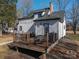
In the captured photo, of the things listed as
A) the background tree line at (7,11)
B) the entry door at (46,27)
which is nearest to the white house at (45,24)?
the entry door at (46,27)

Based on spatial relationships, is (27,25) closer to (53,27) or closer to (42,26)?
(42,26)

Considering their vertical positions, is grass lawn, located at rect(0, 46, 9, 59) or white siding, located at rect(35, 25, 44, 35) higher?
white siding, located at rect(35, 25, 44, 35)

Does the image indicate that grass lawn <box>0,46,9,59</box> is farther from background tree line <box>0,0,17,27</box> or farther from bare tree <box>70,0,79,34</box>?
bare tree <box>70,0,79,34</box>

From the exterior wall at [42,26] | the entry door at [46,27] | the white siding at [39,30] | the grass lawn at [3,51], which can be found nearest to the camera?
the grass lawn at [3,51]

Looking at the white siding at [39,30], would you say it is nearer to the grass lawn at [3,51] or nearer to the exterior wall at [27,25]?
the exterior wall at [27,25]

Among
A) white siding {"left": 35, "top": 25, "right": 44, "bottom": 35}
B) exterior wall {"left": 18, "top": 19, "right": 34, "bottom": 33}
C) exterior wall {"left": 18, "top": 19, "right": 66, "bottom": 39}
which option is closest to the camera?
exterior wall {"left": 18, "top": 19, "right": 66, "bottom": 39}

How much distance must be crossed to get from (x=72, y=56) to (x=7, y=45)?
31.8ft

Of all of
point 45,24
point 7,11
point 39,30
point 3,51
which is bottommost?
point 3,51

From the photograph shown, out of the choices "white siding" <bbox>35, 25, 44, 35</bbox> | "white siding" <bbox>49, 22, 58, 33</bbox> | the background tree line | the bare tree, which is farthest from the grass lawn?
the bare tree

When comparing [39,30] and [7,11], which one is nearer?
[39,30]

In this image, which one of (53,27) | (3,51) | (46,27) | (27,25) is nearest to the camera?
(3,51)

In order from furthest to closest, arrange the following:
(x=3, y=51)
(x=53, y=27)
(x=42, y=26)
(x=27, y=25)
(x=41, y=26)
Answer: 1. (x=27, y=25)
2. (x=41, y=26)
3. (x=42, y=26)
4. (x=53, y=27)
5. (x=3, y=51)

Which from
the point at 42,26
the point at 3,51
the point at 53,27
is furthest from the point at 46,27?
the point at 3,51

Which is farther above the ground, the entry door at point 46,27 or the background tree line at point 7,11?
the background tree line at point 7,11
